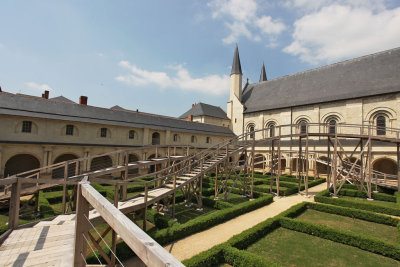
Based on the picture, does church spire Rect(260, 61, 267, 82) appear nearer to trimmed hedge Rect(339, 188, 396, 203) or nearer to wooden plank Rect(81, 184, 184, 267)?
trimmed hedge Rect(339, 188, 396, 203)

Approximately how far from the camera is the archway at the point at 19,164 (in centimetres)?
1914

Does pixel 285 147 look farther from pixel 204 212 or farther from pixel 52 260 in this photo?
pixel 52 260

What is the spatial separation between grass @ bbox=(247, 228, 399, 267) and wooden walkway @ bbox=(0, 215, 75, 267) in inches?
241

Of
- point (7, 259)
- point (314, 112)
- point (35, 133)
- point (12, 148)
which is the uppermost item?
point (314, 112)

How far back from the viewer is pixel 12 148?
16484 mm

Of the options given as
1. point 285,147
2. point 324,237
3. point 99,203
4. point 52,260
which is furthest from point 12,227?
point 285,147

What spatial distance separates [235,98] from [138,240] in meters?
37.5

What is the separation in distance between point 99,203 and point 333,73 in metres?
34.5

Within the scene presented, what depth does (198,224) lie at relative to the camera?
914cm

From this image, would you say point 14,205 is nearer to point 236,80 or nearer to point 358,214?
point 358,214

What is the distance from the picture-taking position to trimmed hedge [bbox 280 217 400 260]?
7269 mm

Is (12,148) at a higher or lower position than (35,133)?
lower

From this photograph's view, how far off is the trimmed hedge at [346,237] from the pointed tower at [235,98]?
90.0 feet

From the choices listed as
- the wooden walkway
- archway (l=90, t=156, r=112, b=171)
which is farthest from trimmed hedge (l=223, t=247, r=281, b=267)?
archway (l=90, t=156, r=112, b=171)
